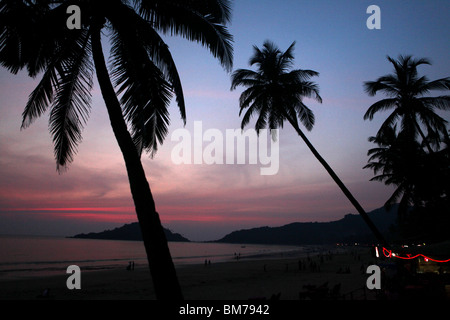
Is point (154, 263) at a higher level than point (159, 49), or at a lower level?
lower

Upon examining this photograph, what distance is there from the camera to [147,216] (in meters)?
4.57

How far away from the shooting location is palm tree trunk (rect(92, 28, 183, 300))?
171 inches

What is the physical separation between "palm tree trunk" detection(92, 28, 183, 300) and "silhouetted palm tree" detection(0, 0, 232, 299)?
39 millimetres

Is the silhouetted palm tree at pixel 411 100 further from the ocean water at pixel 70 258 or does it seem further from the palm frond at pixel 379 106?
the ocean water at pixel 70 258

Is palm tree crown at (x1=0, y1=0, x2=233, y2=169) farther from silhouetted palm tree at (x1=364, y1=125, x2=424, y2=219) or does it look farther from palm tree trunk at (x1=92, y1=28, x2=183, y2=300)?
silhouetted palm tree at (x1=364, y1=125, x2=424, y2=219)

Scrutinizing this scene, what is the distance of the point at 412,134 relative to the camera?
16547mm

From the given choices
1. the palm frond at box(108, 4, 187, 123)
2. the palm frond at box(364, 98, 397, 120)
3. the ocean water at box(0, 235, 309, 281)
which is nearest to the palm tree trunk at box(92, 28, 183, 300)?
the palm frond at box(108, 4, 187, 123)
